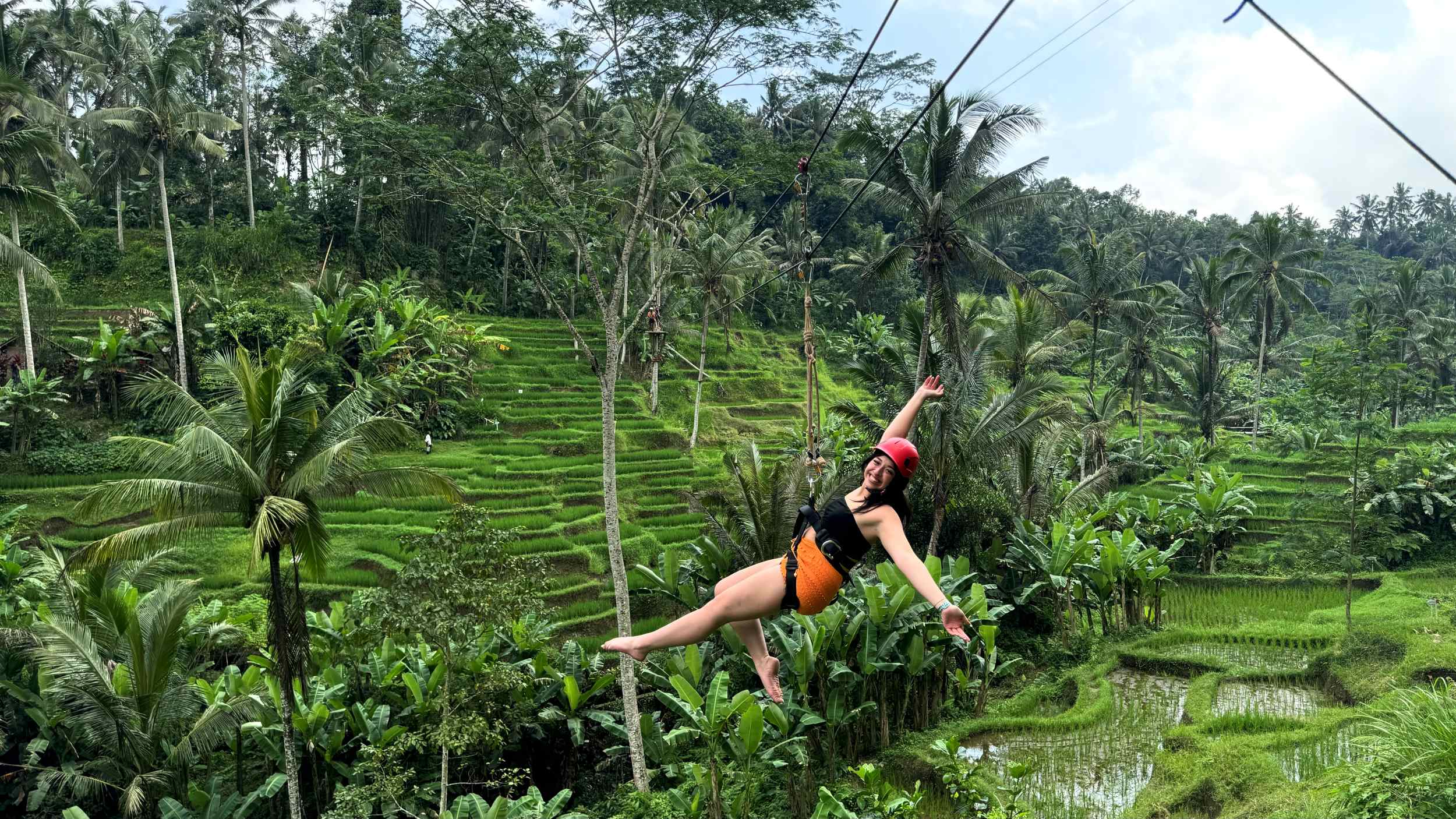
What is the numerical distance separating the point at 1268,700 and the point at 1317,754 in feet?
7.70

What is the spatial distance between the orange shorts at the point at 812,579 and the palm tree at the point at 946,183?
37.9ft

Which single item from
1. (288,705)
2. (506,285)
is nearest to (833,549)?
(288,705)

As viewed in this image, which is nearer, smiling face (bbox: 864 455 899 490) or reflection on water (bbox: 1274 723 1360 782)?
smiling face (bbox: 864 455 899 490)

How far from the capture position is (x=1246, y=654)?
13.0 meters

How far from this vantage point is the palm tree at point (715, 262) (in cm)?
2456

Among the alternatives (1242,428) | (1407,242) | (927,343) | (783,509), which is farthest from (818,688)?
(1407,242)

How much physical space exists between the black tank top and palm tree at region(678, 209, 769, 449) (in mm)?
19689

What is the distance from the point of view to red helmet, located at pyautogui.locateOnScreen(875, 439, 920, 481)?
3.02 m

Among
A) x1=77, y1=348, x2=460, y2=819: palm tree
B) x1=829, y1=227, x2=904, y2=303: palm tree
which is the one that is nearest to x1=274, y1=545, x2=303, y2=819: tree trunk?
x1=77, y1=348, x2=460, y2=819: palm tree

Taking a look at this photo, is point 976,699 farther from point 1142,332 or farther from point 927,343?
point 1142,332

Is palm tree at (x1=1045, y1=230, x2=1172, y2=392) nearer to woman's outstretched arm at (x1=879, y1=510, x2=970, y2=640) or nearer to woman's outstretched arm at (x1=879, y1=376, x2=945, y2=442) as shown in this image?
woman's outstretched arm at (x1=879, y1=376, x2=945, y2=442)

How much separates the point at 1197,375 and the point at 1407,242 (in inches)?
1974

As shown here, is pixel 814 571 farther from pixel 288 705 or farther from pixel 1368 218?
pixel 1368 218

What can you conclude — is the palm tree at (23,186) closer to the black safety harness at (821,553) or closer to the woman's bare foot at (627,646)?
the woman's bare foot at (627,646)
